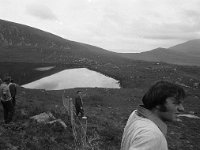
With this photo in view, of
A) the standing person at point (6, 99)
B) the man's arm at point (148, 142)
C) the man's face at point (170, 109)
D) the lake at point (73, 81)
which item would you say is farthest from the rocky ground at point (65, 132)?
the lake at point (73, 81)

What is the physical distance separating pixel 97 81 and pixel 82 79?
2.82 metres

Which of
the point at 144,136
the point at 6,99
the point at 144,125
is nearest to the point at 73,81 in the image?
the point at 6,99

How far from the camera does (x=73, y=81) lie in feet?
177

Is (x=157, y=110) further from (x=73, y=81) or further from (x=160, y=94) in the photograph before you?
(x=73, y=81)

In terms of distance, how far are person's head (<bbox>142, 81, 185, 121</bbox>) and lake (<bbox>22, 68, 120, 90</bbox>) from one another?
44200mm

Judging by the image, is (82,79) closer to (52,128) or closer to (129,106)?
(129,106)

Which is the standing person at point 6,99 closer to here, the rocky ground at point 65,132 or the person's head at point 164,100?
the rocky ground at point 65,132

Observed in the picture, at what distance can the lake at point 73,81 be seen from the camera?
49438mm

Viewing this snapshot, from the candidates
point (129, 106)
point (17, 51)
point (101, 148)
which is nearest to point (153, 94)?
point (101, 148)

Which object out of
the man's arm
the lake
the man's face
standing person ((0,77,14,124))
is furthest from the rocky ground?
the lake

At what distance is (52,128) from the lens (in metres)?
15.5

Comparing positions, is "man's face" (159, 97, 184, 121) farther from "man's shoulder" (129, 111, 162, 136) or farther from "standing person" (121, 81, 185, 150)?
"man's shoulder" (129, 111, 162, 136)

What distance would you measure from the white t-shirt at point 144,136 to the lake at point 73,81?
44325 millimetres

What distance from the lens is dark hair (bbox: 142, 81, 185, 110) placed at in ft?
10.4
